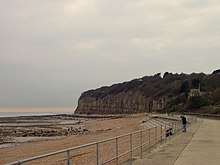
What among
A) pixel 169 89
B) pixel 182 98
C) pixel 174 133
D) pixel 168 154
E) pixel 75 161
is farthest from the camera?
pixel 169 89

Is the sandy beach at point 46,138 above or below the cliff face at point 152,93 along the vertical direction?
below

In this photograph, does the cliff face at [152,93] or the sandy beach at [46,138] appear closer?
the sandy beach at [46,138]

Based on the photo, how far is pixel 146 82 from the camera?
625 ft

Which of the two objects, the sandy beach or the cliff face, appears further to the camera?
the cliff face

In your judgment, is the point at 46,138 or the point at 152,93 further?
the point at 152,93

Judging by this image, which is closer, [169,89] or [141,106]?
[169,89]

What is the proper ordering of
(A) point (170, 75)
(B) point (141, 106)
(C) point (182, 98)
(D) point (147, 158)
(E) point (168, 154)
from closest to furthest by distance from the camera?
(D) point (147, 158) < (E) point (168, 154) < (C) point (182, 98) < (B) point (141, 106) < (A) point (170, 75)

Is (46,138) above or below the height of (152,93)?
below

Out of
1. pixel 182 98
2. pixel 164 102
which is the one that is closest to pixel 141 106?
pixel 164 102

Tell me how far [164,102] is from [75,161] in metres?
115

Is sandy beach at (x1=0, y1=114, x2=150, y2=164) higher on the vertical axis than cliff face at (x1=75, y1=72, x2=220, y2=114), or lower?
lower

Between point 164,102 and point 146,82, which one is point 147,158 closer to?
point 164,102

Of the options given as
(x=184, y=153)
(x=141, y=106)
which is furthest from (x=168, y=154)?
(x=141, y=106)

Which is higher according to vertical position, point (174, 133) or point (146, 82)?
point (146, 82)
